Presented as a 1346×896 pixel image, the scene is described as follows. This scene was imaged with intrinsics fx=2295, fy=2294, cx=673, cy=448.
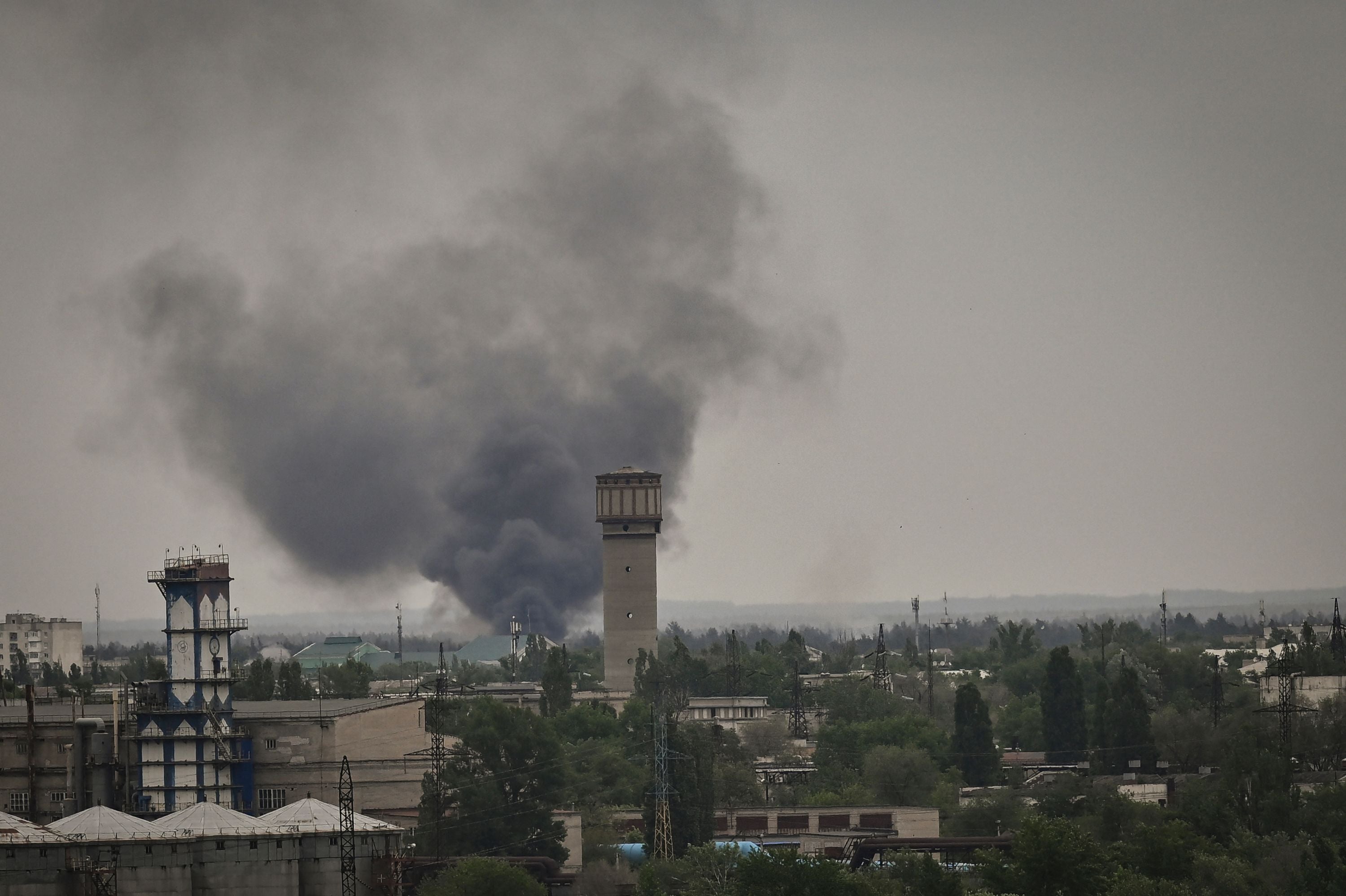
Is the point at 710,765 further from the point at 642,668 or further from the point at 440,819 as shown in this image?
the point at 642,668

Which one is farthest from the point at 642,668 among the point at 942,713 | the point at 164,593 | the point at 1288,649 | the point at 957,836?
the point at 164,593

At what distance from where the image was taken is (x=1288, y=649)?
9794 cm

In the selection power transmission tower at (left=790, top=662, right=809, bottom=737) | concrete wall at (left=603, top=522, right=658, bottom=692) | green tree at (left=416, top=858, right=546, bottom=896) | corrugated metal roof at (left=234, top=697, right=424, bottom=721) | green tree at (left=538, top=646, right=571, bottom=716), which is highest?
concrete wall at (left=603, top=522, right=658, bottom=692)

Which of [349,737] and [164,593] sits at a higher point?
[164,593]

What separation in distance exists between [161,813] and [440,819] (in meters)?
8.78

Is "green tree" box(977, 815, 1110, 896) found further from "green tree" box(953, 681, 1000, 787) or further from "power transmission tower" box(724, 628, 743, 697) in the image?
"power transmission tower" box(724, 628, 743, 697)

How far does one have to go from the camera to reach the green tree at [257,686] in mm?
92188

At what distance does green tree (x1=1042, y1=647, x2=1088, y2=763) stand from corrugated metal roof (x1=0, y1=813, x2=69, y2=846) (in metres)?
48.6

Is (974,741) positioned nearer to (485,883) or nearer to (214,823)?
(485,883)

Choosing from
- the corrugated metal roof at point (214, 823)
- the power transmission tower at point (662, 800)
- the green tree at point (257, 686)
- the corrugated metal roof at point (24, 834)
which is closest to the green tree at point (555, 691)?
the green tree at point (257, 686)

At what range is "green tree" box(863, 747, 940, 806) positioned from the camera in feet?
276

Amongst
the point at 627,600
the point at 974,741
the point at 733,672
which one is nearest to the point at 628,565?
the point at 627,600

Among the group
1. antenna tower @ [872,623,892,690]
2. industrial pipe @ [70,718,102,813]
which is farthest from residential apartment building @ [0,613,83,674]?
industrial pipe @ [70,718,102,813]

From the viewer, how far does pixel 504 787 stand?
70438 mm
